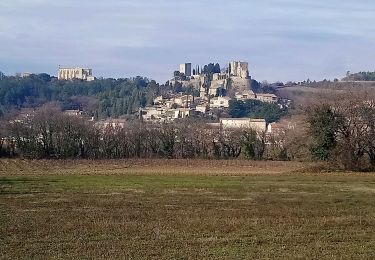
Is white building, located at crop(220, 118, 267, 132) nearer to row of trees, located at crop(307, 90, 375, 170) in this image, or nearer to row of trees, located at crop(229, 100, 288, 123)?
row of trees, located at crop(307, 90, 375, 170)

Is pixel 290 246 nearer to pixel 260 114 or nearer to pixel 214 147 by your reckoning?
pixel 214 147

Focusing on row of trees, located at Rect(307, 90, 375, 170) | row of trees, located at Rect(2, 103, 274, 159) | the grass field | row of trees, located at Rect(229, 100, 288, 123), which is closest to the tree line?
row of trees, located at Rect(2, 103, 274, 159)

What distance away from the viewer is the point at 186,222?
63.1 ft

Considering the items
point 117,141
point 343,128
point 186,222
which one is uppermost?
point 343,128

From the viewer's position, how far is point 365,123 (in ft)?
170

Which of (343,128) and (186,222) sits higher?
(343,128)

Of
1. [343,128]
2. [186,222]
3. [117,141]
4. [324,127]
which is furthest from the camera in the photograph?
[117,141]

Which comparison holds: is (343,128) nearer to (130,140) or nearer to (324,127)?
(324,127)

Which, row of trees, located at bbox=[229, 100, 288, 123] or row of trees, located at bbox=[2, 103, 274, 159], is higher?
row of trees, located at bbox=[229, 100, 288, 123]

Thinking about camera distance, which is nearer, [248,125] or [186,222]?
[186,222]

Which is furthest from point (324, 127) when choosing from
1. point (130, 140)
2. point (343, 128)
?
point (130, 140)

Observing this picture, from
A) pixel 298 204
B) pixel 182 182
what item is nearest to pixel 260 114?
pixel 182 182

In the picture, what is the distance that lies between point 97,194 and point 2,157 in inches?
1956

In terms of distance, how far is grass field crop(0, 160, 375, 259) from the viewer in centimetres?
1446
